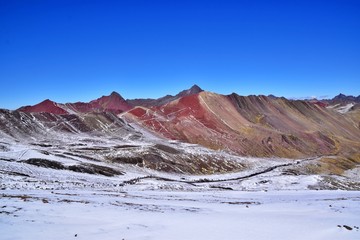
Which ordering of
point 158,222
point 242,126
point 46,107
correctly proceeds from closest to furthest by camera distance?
point 158,222, point 242,126, point 46,107

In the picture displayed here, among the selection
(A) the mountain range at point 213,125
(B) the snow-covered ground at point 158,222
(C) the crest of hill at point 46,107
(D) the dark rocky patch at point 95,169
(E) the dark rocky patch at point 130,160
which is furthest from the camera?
(C) the crest of hill at point 46,107

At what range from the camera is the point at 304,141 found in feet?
401

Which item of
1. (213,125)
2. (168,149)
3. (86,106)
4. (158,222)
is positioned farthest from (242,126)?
(158,222)

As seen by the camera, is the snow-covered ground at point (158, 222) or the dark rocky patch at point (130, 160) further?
the dark rocky patch at point (130, 160)

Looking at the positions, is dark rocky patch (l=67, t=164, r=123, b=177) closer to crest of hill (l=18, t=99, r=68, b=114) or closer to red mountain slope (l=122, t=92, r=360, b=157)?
red mountain slope (l=122, t=92, r=360, b=157)

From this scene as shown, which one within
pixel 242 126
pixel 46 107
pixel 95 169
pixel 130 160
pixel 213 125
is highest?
pixel 46 107

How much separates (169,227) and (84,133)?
85.6 m

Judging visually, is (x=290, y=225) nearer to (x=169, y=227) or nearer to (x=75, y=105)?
(x=169, y=227)

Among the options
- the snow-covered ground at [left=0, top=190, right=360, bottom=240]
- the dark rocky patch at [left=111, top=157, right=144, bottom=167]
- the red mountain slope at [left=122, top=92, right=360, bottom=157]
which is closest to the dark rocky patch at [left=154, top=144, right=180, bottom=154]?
the dark rocky patch at [left=111, top=157, right=144, bottom=167]

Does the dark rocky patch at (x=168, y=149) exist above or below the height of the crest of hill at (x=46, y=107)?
below

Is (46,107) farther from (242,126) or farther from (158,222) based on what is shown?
(158,222)

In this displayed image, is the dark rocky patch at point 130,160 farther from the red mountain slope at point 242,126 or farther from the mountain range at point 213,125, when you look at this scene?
the red mountain slope at point 242,126

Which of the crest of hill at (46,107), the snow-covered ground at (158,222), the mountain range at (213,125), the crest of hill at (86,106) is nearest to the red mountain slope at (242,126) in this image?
the mountain range at (213,125)

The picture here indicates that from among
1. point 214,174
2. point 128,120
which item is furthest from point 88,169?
point 128,120
